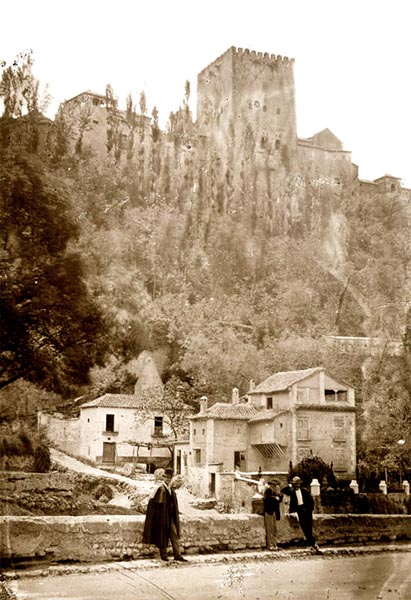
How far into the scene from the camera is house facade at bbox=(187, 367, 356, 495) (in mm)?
3910

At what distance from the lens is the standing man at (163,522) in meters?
3.73

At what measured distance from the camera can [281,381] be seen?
13.3ft

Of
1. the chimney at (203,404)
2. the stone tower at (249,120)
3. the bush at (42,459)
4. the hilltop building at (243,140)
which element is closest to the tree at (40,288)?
the bush at (42,459)

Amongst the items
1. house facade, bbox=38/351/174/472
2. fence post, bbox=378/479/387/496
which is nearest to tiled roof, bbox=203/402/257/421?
house facade, bbox=38/351/174/472

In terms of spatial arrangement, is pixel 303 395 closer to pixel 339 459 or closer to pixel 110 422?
pixel 339 459

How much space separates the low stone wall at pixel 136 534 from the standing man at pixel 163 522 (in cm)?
7

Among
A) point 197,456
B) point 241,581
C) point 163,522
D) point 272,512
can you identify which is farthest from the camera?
point 272,512

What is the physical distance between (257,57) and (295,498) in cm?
265

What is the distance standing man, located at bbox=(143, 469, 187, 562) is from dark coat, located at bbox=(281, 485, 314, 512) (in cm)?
66

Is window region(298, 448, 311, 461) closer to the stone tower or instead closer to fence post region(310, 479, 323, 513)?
fence post region(310, 479, 323, 513)

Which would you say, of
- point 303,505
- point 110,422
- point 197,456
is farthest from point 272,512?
point 110,422

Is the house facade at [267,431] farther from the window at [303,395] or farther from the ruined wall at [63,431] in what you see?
the ruined wall at [63,431]

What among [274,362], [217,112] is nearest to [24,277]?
[274,362]

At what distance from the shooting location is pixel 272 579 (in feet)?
11.9
